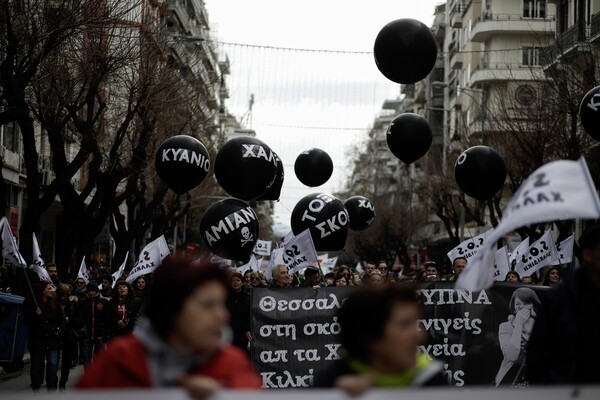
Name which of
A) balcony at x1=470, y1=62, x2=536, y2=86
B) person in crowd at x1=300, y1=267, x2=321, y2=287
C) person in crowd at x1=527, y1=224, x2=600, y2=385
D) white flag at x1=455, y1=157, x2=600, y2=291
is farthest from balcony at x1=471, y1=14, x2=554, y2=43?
person in crowd at x1=527, y1=224, x2=600, y2=385

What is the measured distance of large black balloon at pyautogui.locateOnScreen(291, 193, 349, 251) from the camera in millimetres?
20391

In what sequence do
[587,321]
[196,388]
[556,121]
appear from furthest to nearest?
[556,121] < [587,321] < [196,388]

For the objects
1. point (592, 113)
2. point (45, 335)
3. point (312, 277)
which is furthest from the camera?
point (312, 277)

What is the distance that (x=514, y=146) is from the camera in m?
35.3

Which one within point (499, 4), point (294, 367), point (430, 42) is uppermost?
point (499, 4)

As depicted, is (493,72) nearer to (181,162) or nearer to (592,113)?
(181,162)

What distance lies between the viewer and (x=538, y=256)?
1773cm

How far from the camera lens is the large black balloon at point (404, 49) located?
16047 mm

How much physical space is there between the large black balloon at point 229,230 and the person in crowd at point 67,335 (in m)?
2.26

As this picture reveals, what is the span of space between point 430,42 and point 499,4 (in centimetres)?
4813

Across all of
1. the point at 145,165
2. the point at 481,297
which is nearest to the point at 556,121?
the point at 145,165

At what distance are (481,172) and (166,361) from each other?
14.3m

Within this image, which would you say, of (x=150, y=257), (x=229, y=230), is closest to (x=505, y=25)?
(x=150, y=257)

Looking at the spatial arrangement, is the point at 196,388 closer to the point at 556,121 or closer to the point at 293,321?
the point at 293,321
